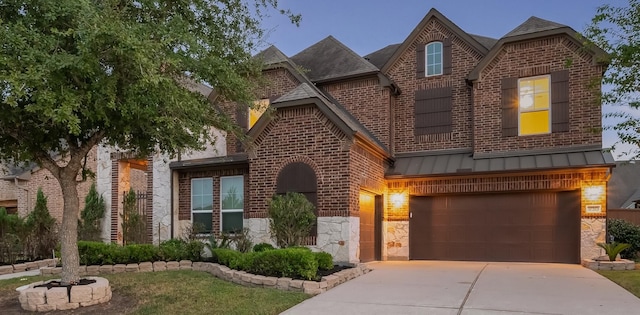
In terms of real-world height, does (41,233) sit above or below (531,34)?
below

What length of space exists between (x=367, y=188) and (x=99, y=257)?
7044 millimetres

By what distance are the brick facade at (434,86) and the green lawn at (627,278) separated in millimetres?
5116

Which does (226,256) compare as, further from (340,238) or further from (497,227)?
(497,227)

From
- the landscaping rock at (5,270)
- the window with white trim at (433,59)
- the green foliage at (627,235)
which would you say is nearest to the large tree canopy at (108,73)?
the landscaping rock at (5,270)

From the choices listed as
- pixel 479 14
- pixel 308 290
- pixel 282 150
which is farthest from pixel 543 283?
pixel 479 14

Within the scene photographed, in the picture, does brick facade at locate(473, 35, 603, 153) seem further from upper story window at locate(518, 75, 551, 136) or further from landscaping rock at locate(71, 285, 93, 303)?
landscaping rock at locate(71, 285, 93, 303)

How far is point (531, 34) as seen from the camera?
13.0m

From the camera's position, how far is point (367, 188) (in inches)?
492

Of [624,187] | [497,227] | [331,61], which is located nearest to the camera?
[497,227]

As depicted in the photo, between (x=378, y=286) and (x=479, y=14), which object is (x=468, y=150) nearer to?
(x=378, y=286)

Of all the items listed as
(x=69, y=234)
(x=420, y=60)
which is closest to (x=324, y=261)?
(x=69, y=234)

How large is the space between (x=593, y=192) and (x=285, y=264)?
861 cm

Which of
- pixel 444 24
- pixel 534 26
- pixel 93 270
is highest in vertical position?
pixel 444 24

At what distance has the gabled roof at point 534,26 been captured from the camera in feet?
42.4
